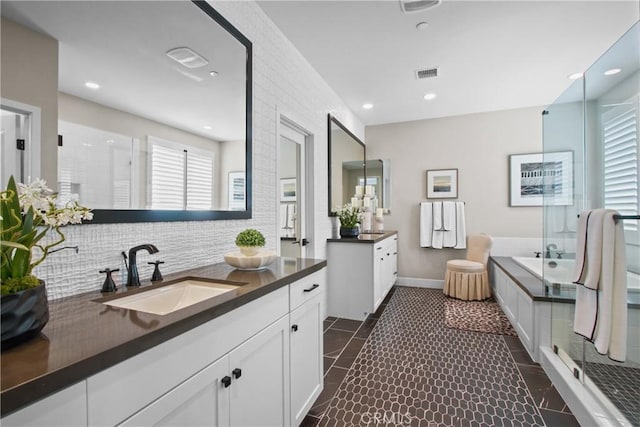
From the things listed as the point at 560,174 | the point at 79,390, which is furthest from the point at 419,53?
the point at 79,390

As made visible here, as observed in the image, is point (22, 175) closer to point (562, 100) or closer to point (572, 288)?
point (572, 288)

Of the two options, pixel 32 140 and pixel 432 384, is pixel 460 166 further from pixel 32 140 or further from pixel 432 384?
pixel 32 140

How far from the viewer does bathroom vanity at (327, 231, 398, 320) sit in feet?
11.1

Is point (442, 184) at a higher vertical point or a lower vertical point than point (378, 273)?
higher

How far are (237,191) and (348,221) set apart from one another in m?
1.99

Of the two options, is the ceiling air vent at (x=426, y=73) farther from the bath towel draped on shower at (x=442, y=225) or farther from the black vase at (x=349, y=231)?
the bath towel draped on shower at (x=442, y=225)

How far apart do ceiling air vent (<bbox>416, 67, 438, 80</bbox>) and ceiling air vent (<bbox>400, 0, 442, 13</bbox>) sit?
1067 mm

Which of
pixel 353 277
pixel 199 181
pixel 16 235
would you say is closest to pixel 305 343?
pixel 199 181

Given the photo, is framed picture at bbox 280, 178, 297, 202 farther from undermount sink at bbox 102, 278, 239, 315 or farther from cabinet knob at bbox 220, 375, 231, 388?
cabinet knob at bbox 220, 375, 231, 388

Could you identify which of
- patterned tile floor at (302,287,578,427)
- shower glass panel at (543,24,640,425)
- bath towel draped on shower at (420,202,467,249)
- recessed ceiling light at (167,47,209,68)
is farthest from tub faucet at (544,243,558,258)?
recessed ceiling light at (167,47,209,68)

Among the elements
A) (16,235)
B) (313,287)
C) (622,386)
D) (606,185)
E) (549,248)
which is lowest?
(622,386)

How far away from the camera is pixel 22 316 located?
0.69 metres

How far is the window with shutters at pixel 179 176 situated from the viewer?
4.81 feet

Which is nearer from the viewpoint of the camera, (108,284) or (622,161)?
(108,284)
